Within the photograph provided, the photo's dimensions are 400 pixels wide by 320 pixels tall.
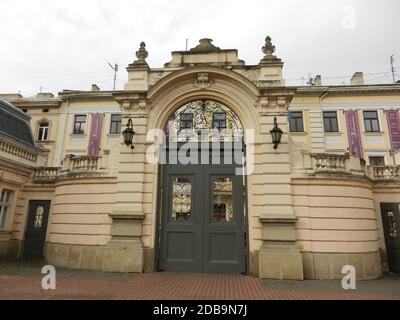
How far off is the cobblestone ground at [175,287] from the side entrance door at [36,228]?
10.2ft

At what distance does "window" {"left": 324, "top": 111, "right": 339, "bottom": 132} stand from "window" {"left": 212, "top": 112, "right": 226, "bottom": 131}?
14.3 meters

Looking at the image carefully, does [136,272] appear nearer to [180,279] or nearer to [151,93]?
[180,279]

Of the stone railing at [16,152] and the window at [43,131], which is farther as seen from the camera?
the window at [43,131]

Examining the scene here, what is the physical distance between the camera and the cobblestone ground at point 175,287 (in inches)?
270

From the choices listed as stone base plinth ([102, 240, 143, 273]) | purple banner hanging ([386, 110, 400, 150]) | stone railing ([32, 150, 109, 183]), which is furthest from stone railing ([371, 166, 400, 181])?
stone railing ([32, 150, 109, 183])

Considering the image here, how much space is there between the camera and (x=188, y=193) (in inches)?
414

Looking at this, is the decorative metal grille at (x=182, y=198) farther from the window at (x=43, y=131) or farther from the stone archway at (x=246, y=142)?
the window at (x=43, y=131)

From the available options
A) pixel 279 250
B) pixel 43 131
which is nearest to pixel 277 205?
pixel 279 250

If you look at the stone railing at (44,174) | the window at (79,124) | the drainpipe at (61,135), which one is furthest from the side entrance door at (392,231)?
the drainpipe at (61,135)

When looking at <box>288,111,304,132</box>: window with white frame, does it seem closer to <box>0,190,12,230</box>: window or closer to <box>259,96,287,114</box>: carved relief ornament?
<box>259,96,287,114</box>: carved relief ornament

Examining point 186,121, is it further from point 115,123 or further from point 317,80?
point 317,80

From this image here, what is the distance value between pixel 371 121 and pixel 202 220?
18337mm
